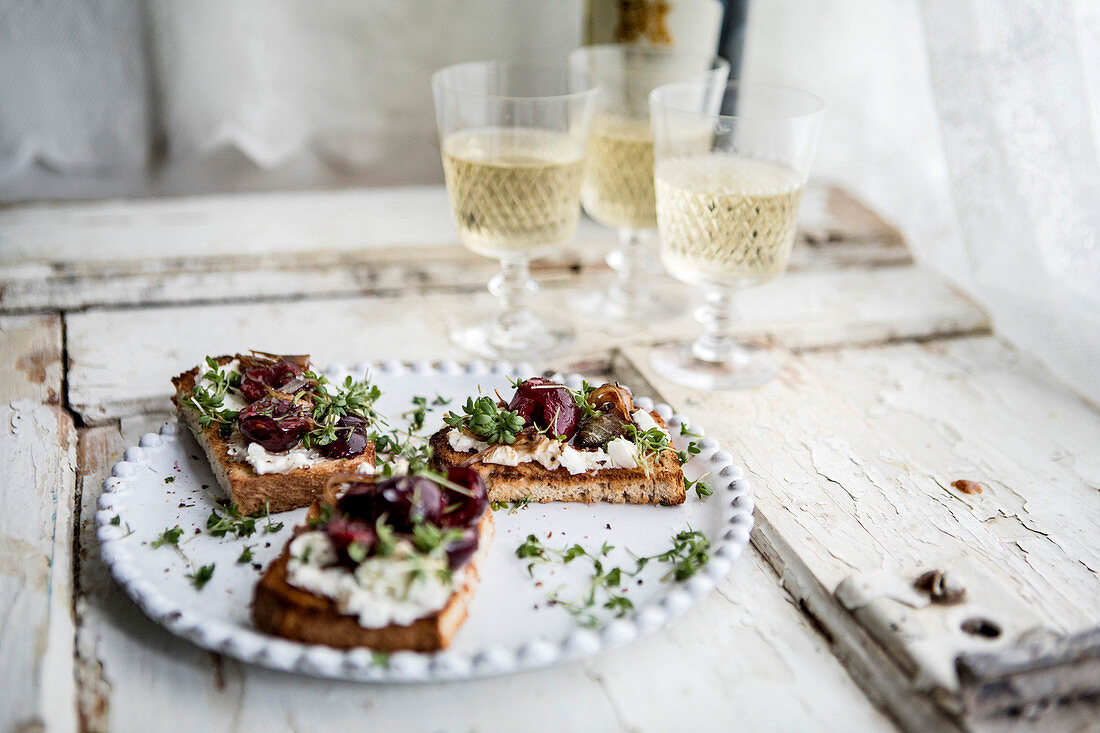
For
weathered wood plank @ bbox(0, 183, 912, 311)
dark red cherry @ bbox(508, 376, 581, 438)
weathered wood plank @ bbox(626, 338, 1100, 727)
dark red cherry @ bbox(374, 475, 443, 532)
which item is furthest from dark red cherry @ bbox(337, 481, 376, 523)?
weathered wood plank @ bbox(0, 183, 912, 311)

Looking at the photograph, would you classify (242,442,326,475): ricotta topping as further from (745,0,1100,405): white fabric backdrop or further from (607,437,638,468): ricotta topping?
(745,0,1100,405): white fabric backdrop

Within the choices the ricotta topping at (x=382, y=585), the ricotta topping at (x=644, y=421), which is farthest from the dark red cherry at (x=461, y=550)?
the ricotta topping at (x=644, y=421)

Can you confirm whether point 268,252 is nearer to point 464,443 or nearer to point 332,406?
point 332,406

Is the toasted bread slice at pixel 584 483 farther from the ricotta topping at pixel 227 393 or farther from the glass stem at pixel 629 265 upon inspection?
the glass stem at pixel 629 265

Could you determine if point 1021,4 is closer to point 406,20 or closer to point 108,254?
point 406,20

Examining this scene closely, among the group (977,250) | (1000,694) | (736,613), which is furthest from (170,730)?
(977,250)

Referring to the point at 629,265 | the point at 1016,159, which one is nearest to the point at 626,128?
the point at 629,265
